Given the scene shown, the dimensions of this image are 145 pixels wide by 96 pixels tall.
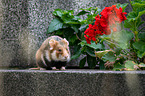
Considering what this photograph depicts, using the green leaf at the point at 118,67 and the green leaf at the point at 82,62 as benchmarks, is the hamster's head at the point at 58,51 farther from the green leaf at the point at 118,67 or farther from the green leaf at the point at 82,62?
the green leaf at the point at 82,62

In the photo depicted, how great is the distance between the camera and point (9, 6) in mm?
2949

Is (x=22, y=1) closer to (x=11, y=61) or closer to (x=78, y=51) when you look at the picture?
(x=11, y=61)

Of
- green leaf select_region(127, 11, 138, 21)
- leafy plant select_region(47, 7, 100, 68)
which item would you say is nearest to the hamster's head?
leafy plant select_region(47, 7, 100, 68)

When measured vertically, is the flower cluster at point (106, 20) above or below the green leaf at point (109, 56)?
above

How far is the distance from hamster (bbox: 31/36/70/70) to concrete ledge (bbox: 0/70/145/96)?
1.18 ft

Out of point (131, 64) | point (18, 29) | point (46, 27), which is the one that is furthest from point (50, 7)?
point (131, 64)

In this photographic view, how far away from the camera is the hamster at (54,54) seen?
7.14ft

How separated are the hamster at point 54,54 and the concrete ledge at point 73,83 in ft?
1.18

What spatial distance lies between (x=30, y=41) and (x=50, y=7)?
68cm

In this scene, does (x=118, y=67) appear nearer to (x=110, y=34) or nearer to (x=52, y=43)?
(x=110, y=34)

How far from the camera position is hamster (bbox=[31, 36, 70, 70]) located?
85.7 inches

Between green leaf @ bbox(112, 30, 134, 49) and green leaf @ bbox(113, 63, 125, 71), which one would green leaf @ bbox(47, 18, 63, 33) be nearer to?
green leaf @ bbox(112, 30, 134, 49)

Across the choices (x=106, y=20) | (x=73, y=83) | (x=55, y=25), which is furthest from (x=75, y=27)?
(x=73, y=83)

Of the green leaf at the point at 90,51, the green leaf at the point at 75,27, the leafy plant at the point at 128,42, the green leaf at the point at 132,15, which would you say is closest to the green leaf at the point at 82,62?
the green leaf at the point at 90,51
